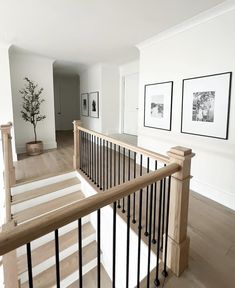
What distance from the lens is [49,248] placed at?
2688 millimetres

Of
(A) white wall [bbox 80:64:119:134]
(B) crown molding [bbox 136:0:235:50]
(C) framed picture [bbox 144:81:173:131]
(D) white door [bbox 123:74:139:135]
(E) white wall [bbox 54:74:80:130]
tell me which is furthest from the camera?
(E) white wall [bbox 54:74:80:130]

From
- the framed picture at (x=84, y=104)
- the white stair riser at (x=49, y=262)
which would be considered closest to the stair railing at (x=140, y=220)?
the white stair riser at (x=49, y=262)

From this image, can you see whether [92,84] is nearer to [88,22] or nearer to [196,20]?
[88,22]

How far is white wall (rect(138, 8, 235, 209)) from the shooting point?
96.9 inches

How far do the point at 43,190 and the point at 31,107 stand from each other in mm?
2501

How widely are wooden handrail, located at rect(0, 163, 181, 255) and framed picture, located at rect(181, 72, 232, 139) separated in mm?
1895

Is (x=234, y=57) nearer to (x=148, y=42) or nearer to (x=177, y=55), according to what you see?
(x=177, y=55)

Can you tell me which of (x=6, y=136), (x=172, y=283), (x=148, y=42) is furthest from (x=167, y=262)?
(x=148, y=42)

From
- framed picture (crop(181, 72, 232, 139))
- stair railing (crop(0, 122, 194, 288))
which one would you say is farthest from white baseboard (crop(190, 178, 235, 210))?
stair railing (crop(0, 122, 194, 288))

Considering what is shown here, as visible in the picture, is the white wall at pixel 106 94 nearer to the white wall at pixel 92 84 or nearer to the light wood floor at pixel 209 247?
the white wall at pixel 92 84

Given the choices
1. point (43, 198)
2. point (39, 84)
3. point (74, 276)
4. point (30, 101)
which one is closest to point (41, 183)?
point (43, 198)

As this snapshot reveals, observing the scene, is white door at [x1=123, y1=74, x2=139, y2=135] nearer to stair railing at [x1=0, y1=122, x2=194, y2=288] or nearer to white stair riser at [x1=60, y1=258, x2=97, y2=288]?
stair railing at [x1=0, y1=122, x2=194, y2=288]

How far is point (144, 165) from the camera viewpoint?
4.04 m

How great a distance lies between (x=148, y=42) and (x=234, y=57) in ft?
5.80
